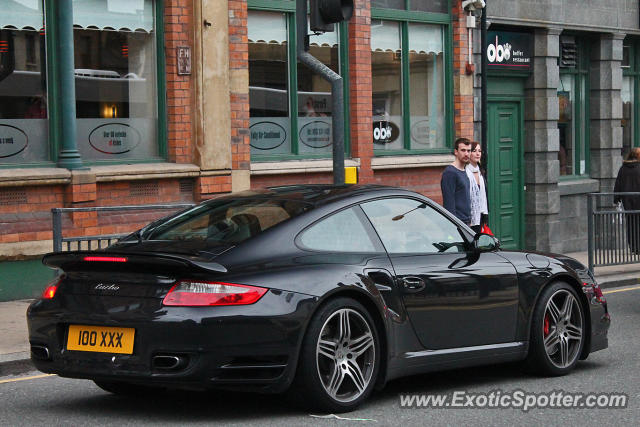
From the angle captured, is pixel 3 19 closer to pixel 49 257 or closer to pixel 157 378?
pixel 49 257

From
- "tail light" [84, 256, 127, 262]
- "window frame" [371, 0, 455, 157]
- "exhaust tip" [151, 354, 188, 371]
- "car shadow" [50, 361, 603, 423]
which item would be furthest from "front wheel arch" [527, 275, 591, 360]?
"window frame" [371, 0, 455, 157]

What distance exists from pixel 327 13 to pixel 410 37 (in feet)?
27.3

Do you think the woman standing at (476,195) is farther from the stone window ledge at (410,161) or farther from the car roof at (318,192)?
the car roof at (318,192)

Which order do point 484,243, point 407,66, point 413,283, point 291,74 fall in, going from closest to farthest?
point 413,283, point 484,243, point 291,74, point 407,66

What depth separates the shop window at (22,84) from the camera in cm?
1360

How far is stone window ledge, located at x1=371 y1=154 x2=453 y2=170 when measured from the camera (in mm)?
17906

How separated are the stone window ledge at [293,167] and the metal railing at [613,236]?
3.52 m

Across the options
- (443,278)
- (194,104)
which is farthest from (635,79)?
(443,278)

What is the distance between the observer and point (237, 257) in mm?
6785

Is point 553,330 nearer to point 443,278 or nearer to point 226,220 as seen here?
point 443,278

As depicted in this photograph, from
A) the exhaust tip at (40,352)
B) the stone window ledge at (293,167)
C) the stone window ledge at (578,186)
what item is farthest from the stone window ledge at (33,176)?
the stone window ledge at (578,186)

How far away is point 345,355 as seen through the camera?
701 cm

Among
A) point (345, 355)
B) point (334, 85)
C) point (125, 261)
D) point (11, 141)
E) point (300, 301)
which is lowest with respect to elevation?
point (345, 355)

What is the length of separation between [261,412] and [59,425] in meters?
1.17
